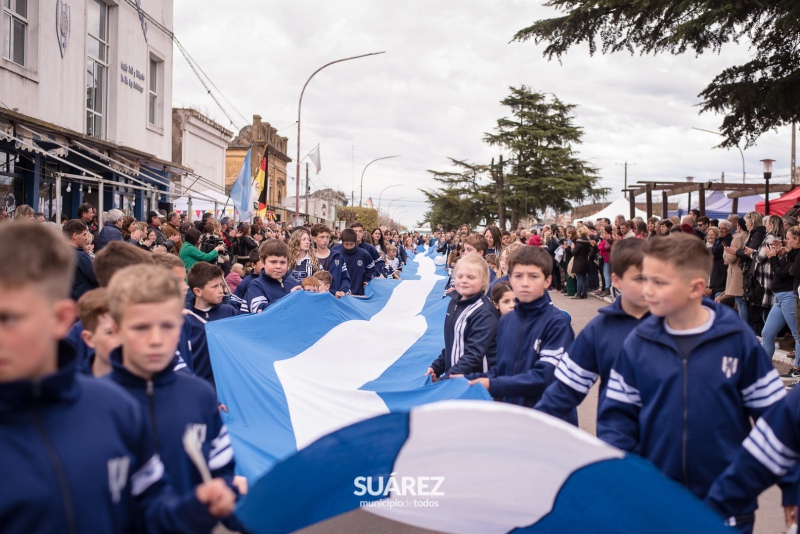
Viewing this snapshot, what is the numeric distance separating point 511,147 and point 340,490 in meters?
55.4

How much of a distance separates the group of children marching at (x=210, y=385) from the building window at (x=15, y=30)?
1204cm

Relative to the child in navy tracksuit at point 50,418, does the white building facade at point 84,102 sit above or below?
above

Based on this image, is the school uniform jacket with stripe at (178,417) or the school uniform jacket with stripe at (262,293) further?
the school uniform jacket with stripe at (262,293)

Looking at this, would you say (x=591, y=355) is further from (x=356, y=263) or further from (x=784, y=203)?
(x=784, y=203)

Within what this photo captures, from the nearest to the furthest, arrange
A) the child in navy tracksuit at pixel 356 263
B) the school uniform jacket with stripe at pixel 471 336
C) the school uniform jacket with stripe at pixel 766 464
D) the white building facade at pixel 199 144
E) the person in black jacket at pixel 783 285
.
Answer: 1. the school uniform jacket with stripe at pixel 766 464
2. the school uniform jacket with stripe at pixel 471 336
3. the person in black jacket at pixel 783 285
4. the child in navy tracksuit at pixel 356 263
5. the white building facade at pixel 199 144

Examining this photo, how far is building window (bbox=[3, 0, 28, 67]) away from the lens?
15555 millimetres

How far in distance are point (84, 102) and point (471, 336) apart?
15839 millimetres

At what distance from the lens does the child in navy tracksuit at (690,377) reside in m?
3.43

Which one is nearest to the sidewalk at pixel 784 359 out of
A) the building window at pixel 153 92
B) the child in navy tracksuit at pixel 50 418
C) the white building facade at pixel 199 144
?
the child in navy tracksuit at pixel 50 418

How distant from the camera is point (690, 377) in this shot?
3457mm

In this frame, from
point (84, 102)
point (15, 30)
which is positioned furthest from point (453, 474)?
point (84, 102)

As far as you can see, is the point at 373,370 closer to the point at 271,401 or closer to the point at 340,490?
the point at 271,401

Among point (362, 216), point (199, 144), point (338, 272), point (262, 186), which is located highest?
point (362, 216)

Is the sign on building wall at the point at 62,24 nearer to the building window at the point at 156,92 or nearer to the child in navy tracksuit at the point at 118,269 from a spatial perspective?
the building window at the point at 156,92
